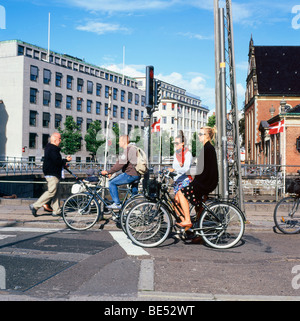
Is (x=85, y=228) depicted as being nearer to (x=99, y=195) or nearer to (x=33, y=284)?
(x=99, y=195)

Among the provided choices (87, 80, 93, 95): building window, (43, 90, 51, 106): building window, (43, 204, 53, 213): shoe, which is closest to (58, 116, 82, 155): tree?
(43, 90, 51, 106): building window

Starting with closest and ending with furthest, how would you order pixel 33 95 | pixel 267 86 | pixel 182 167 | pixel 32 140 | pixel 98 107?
1. pixel 182 167
2. pixel 267 86
3. pixel 32 140
4. pixel 33 95
5. pixel 98 107

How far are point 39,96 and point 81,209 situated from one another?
58126 millimetres

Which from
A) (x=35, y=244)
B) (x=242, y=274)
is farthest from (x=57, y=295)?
(x=35, y=244)

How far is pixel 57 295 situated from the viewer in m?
4.32

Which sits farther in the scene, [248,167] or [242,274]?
[248,167]

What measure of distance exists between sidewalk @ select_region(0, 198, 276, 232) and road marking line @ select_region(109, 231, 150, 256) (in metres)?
0.89

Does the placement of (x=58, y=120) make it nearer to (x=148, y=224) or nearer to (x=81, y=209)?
(x=81, y=209)

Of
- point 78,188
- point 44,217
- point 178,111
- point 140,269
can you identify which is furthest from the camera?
point 178,111

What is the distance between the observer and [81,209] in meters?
8.64

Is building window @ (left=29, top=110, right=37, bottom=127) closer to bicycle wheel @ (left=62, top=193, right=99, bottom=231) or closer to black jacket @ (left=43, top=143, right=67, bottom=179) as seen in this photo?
black jacket @ (left=43, top=143, right=67, bottom=179)

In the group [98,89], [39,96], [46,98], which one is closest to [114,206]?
[39,96]
